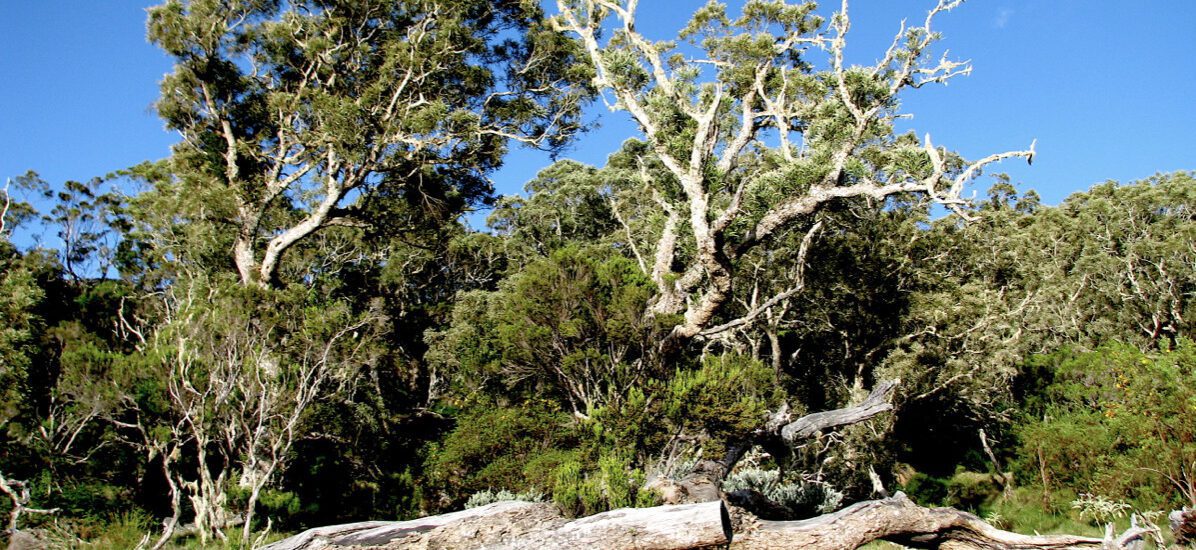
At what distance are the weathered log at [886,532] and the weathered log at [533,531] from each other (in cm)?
69

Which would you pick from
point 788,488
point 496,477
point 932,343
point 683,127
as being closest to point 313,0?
point 683,127

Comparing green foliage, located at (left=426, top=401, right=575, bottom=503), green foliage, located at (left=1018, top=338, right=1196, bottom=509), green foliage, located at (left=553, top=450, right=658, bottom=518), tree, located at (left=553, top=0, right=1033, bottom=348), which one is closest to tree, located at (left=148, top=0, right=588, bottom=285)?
tree, located at (left=553, top=0, right=1033, bottom=348)

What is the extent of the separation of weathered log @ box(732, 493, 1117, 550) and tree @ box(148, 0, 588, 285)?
9208 mm

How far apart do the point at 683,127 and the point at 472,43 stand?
14.9 feet

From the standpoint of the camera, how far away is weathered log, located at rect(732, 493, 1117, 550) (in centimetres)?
514

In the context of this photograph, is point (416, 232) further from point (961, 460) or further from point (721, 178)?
point (961, 460)

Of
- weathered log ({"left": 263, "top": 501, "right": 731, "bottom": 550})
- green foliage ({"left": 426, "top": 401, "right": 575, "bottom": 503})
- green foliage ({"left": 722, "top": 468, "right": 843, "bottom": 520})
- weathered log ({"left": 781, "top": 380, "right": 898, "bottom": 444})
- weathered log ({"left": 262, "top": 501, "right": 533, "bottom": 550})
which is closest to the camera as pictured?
weathered log ({"left": 263, "top": 501, "right": 731, "bottom": 550})

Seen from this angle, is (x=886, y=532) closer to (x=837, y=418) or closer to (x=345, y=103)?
(x=837, y=418)

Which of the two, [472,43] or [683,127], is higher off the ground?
[472,43]

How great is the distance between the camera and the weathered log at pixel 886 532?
5141 mm

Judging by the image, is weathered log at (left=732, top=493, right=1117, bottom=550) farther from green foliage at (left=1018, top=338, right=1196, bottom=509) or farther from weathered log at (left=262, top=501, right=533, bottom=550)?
green foliage at (left=1018, top=338, right=1196, bottom=509)

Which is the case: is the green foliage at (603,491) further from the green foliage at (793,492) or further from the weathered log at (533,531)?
the green foliage at (793,492)

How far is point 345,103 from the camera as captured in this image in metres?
11.8

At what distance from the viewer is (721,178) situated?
11211 millimetres
